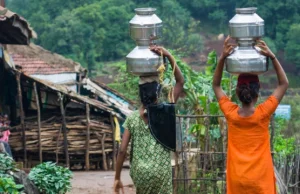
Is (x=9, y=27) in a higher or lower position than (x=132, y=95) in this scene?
higher

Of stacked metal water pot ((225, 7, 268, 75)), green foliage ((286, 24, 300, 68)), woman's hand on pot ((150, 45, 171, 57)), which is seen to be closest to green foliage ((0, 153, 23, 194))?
woman's hand on pot ((150, 45, 171, 57))

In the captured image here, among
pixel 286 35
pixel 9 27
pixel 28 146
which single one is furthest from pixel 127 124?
pixel 286 35

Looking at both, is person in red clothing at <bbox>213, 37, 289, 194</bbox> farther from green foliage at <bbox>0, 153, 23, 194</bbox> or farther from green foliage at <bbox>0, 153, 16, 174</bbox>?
green foliage at <bbox>0, 153, 16, 174</bbox>

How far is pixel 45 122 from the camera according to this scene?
16.0 metres

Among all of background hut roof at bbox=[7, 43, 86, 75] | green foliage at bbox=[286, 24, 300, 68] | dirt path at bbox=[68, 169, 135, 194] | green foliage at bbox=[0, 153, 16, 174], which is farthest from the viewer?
green foliage at bbox=[286, 24, 300, 68]

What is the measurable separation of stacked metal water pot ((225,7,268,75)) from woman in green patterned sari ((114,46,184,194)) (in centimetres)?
57

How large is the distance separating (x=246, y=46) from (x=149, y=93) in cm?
75

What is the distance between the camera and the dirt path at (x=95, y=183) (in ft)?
37.7

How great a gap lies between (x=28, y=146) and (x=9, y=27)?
17.2ft

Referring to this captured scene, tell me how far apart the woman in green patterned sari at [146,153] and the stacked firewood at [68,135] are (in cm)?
1038

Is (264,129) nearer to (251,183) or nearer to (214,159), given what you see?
(251,183)

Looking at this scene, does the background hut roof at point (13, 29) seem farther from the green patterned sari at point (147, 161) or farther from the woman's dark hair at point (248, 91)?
the woman's dark hair at point (248, 91)

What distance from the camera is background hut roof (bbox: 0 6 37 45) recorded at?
32.7 feet

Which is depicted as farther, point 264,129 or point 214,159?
point 214,159
